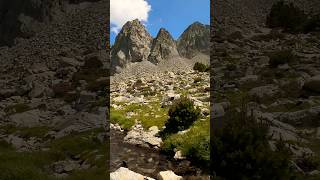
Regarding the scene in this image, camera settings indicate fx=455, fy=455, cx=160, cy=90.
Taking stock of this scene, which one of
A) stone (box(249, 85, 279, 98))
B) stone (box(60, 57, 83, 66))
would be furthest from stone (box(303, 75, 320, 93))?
stone (box(60, 57, 83, 66))

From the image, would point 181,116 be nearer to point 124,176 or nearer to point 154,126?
point 154,126

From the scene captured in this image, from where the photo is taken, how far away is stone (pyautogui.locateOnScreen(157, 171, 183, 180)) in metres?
13.8

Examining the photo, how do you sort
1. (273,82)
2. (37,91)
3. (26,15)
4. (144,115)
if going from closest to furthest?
(144,115) < (273,82) < (37,91) < (26,15)

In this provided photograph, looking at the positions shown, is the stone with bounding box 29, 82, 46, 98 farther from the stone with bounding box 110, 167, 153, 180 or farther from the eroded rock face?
the eroded rock face

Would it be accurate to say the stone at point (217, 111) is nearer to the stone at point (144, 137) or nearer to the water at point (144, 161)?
the stone at point (144, 137)

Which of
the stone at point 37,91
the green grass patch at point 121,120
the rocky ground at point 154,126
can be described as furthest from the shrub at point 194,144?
the stone at point 37,91

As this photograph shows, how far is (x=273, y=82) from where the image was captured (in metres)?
25.5

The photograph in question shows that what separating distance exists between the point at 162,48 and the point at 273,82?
6545cm

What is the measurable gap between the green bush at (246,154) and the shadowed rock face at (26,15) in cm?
4401

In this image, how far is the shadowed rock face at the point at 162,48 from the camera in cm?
8761

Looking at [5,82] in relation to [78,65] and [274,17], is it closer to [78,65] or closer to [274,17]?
[78,65]

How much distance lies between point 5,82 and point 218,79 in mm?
18884

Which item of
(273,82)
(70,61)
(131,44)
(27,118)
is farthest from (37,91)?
(131,44)

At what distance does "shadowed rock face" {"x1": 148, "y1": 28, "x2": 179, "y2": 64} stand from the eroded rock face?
362 cm
